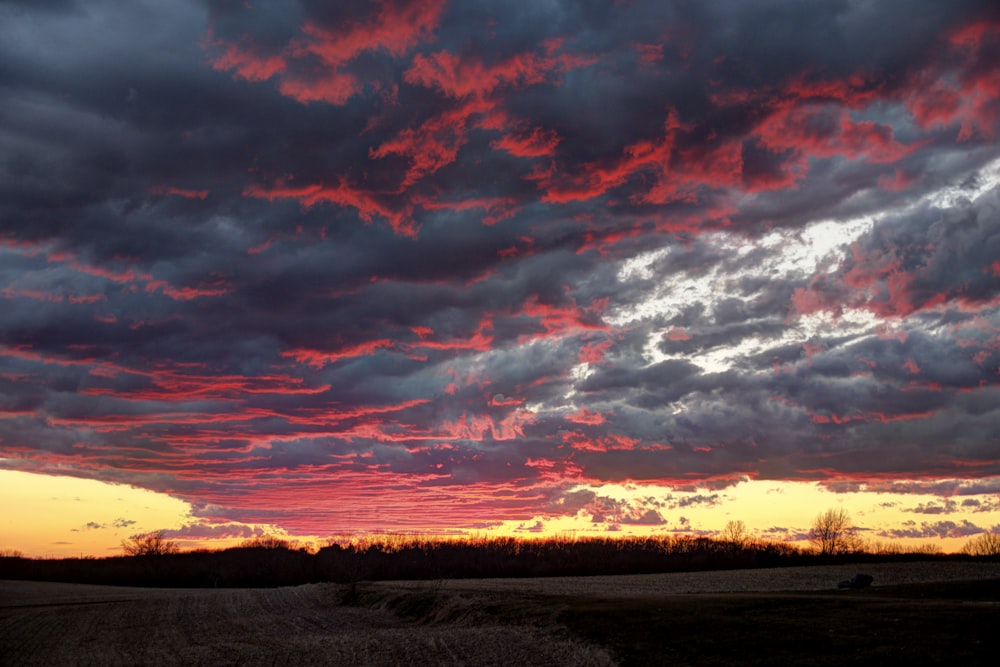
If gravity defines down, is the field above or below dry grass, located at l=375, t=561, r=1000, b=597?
above

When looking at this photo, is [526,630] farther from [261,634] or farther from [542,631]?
[261,634]

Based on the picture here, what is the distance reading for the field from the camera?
30547mm

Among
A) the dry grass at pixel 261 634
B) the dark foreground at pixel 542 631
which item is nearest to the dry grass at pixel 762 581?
the dry grass at pixel 261 634

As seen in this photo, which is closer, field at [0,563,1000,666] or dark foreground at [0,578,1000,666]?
dark foreground at [0,578,1000,666]

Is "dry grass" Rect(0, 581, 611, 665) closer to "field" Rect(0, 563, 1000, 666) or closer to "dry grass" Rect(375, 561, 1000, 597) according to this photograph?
"field" Rect(0, 563, 1000, 666)

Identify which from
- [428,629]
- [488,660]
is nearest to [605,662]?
[488,660]

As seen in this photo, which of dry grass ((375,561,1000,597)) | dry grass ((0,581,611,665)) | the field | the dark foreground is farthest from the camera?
dry grass ((375,561,1000,597))

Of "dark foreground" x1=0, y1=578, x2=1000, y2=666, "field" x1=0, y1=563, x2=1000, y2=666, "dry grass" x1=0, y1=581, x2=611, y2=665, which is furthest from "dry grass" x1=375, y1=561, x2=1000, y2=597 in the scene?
"dark foreground" x1=0, y1=578, x2=1000, y2=666

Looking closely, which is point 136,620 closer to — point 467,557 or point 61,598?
point 61,598

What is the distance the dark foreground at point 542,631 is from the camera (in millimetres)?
30312

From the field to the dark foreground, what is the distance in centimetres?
10

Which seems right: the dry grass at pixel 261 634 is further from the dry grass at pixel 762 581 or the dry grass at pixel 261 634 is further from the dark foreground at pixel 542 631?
the dry grass at pixel 762 581

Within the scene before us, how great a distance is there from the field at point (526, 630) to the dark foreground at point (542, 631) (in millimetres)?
99

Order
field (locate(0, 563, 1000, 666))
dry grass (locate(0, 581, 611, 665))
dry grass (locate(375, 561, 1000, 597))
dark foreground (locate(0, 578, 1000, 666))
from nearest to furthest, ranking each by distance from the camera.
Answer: dark foreground (locate(0, 578, 1000, 666))
field (locate(0, 563, 1000, 666))
dry grass (locate(0, 581, 611, 665))
dry grass (locate(375, 561, 1000, 597))
